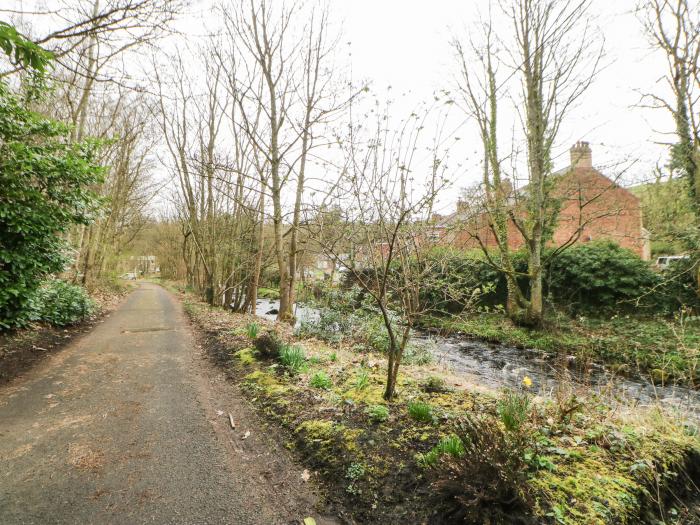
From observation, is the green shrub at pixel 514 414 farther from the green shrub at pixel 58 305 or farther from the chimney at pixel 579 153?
the chimney at pixel 579 153

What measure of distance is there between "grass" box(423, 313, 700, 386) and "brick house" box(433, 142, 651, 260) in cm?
268

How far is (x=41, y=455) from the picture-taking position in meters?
3.18

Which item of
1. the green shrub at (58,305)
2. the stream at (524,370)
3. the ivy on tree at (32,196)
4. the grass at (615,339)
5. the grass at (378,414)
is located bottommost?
the stream at (524,370)

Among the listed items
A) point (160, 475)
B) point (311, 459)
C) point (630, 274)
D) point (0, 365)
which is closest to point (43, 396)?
point (0, 365)

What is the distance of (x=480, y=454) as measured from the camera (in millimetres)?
2426

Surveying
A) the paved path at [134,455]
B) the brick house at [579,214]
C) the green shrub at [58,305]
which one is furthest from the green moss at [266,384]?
the green shrub at [58,305]

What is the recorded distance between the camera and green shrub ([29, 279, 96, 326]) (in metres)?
7.19

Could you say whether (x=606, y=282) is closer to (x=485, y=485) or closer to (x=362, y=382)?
(x=362, y=382)

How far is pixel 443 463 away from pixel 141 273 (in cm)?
6656

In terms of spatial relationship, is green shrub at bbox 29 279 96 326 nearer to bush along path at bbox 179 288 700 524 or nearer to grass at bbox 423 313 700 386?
bush along path at bbox 179 288 700 524

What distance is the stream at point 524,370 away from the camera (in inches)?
272

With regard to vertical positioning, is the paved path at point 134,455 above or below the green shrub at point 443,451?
below

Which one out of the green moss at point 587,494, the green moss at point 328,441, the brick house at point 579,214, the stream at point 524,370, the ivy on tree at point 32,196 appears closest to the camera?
the green moss at point 587,494

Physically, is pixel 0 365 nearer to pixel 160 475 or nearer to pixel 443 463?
pixel 160 475
